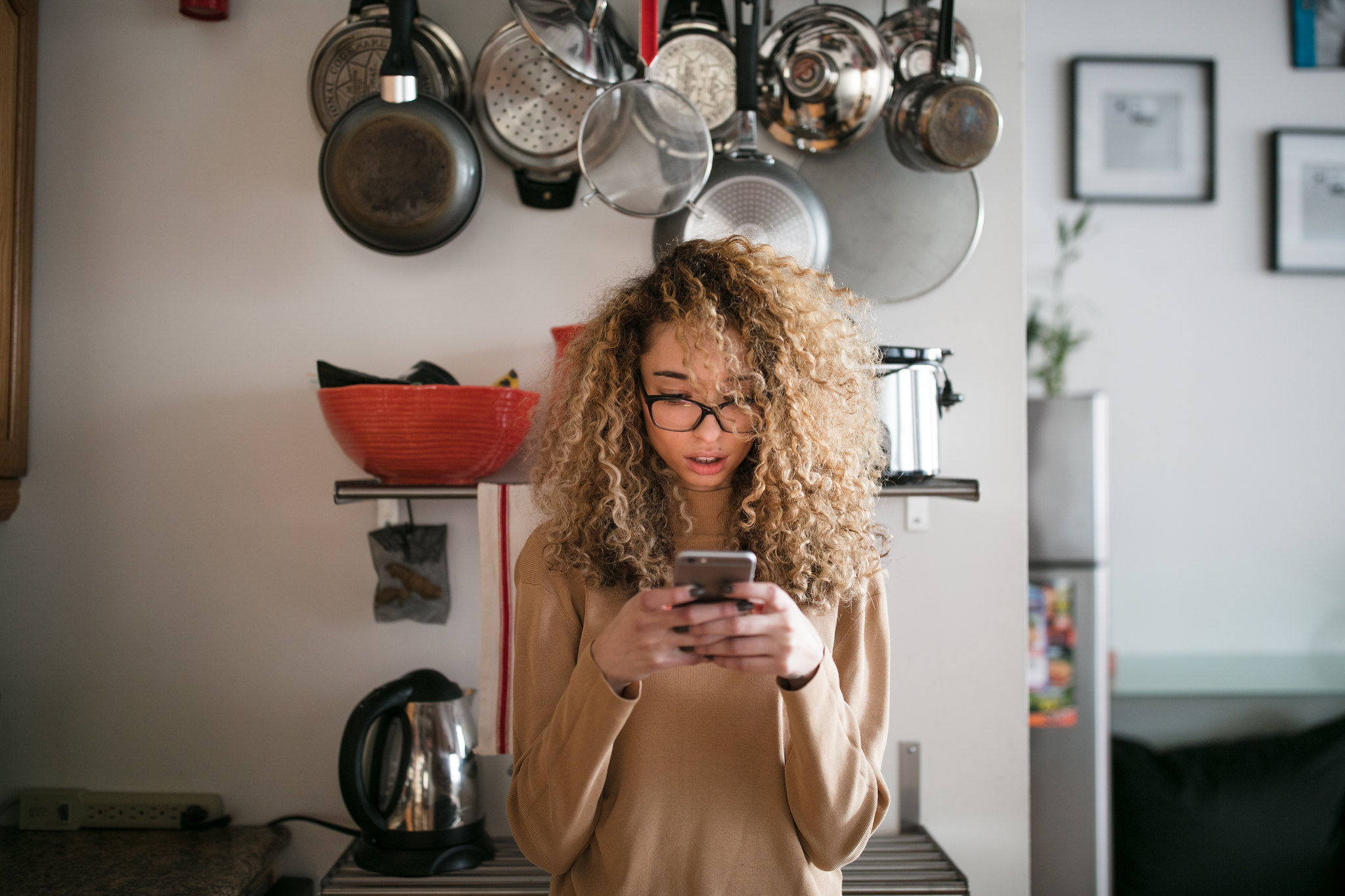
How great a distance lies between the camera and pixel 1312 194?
1.92 m

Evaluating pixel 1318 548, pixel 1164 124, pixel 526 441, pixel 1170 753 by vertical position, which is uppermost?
pixel 1164 124

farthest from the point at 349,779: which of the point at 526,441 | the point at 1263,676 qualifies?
the point at 1263,676

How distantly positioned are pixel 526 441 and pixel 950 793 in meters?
0.93

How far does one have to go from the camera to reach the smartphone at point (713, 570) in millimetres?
633

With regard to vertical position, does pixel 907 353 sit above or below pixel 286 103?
below

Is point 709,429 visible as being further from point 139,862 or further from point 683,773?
point 139,862

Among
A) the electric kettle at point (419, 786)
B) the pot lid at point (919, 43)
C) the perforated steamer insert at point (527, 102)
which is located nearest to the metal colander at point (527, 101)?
the perforated steamer insert at point (527, 102)

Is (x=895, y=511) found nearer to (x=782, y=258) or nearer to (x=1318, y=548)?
(x=782, y=258)

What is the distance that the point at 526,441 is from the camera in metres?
1.32

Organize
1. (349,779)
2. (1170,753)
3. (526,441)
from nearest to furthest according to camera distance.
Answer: (349,779)
(526,441)
(1170,753)

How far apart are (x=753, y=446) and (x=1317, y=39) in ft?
6.74

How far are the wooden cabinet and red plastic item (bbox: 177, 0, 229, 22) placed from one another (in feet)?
0.81

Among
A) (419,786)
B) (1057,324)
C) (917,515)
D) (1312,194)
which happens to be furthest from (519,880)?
(1312,194)

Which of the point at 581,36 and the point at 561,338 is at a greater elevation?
the point at 581,36
